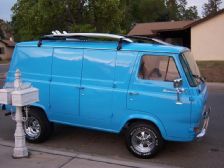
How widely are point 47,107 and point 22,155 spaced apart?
1.35 metres

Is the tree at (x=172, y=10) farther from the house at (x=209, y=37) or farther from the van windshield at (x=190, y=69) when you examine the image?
the van windshield at (x=190, y=69)

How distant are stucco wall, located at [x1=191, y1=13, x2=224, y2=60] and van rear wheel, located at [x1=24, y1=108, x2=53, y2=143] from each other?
26.2 m

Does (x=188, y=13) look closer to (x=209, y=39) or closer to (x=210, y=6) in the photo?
(x=210, y=6)

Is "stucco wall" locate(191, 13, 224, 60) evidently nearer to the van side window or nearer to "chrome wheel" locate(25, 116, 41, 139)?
"chrome wheel" locate(25, 116, 41, 139)

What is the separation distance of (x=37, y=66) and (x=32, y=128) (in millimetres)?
1190

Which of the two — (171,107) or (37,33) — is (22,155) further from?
(37,33)

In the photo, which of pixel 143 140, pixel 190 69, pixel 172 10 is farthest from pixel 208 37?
pixel 172 10

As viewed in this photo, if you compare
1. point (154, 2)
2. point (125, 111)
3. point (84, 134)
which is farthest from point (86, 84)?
point (154, 2)

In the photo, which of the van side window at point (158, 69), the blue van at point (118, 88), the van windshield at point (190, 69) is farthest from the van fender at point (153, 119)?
the van windshield at point (190, 69)

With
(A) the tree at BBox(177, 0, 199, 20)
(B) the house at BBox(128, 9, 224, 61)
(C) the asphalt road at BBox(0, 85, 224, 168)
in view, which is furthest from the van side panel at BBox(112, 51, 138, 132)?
(A) the tree at BBox(177, 0, 199, 20)

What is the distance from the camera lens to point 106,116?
7.04 meters

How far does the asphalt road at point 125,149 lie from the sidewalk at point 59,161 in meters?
0.44

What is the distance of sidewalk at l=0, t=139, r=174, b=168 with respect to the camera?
618 cm

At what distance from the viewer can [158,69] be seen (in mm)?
6723
